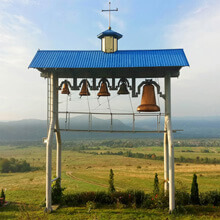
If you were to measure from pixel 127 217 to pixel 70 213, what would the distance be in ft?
8.36

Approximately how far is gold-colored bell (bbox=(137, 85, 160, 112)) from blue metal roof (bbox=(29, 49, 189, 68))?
111 centimetres

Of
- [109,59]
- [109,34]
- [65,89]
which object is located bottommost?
[65,89]

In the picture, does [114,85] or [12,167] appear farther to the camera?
[12,167]

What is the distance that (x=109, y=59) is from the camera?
1128 centimetres

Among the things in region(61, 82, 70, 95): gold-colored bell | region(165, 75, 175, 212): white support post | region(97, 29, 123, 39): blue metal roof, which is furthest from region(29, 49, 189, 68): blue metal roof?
region(61, 82, 70, 95): gold-colored bell

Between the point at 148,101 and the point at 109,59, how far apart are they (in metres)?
2.77

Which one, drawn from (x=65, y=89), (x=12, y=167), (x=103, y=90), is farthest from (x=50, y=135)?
(x=12, y=167)

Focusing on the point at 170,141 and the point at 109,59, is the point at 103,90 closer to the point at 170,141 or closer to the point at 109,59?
the point at 109,59

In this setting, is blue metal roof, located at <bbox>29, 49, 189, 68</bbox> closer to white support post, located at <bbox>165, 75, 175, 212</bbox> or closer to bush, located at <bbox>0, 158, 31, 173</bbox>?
white support post, located at <bbox>165, 75, 175, 212</bbox>

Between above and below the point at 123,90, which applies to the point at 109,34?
above

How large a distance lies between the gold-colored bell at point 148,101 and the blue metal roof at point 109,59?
111 centimetres

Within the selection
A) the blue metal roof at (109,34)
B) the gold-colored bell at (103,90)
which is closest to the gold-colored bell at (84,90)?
the gold-colored bell at (103,90)

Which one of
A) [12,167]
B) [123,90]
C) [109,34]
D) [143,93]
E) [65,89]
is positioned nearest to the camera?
[143,93]

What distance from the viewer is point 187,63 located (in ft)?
34.6
